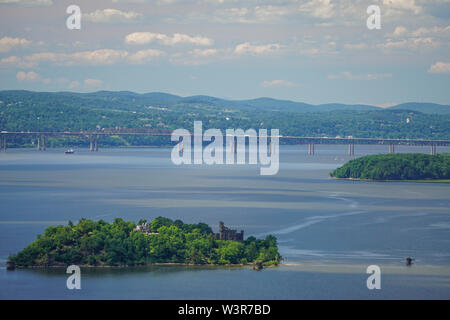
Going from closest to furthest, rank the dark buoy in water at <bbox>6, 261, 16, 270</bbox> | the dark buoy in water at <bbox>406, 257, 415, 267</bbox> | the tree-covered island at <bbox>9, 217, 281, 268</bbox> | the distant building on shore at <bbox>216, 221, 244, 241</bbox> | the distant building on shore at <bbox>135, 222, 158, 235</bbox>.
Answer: the dark buoy in water at <bbox>6, 261, 16, 270</bbox>, the tree-covered island at <bbox>9, 217, 281, 268</bbox>, the dark buoy in water at <bbox>406, 257, 415, 267</bbox>, the distant building on shore at <bbox>135, 222, 158, 235</bbox>, the distant building on shore at <bbox>216, 221, 244, 241</bbox>

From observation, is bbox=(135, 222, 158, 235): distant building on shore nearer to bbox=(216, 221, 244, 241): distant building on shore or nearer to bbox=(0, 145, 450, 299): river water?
bbox=(0, 145, 450, 299): river water

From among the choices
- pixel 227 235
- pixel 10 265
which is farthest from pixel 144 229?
pixel 10 265

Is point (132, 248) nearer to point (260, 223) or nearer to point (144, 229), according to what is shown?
point (144, 229)

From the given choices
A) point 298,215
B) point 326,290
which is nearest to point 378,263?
point 326,290

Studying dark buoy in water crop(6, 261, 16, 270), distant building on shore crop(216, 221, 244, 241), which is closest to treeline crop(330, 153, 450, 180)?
distant building on shore crop(216, 221, 244, 241)

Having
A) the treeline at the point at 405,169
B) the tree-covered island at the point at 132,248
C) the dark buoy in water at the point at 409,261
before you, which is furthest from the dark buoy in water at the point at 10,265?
the treeline at the point at 405,169

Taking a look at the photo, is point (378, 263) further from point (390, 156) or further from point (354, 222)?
point (390, 156)
